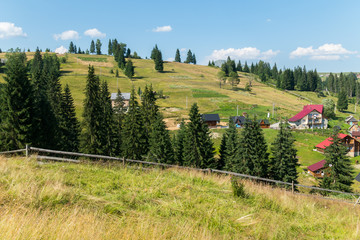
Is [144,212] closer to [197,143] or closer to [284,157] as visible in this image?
[197,143]

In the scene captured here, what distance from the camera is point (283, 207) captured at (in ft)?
26.3

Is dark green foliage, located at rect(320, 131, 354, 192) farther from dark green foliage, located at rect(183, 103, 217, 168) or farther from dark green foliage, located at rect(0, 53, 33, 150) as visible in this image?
dark green foliage, located at rect(0, 53, 33, 150)

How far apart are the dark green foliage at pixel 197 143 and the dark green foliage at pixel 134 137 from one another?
8.78 meters

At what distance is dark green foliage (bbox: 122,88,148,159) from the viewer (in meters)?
38.8

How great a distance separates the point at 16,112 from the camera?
91.4ft

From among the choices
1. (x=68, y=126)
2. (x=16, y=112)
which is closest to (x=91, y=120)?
(x=68, y=126)

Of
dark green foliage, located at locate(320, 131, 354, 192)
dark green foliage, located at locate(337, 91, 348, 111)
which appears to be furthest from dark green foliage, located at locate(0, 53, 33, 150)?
dark green foliage, located at locate(337, 91, 348, 111)

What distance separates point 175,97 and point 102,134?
70.9 meters

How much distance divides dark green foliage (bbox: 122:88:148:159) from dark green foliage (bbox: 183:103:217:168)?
8775 millimetres

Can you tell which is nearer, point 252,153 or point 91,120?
point 252,153

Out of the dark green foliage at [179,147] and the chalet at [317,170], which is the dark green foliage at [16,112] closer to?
the dark green foliage at [179,147]

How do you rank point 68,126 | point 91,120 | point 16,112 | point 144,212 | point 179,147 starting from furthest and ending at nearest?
point 68,126 → point 179,147 → point 91,120 → point 16,112 → point 144,212

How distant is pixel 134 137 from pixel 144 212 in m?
34.0

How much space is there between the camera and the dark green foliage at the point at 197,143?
34844 mm
